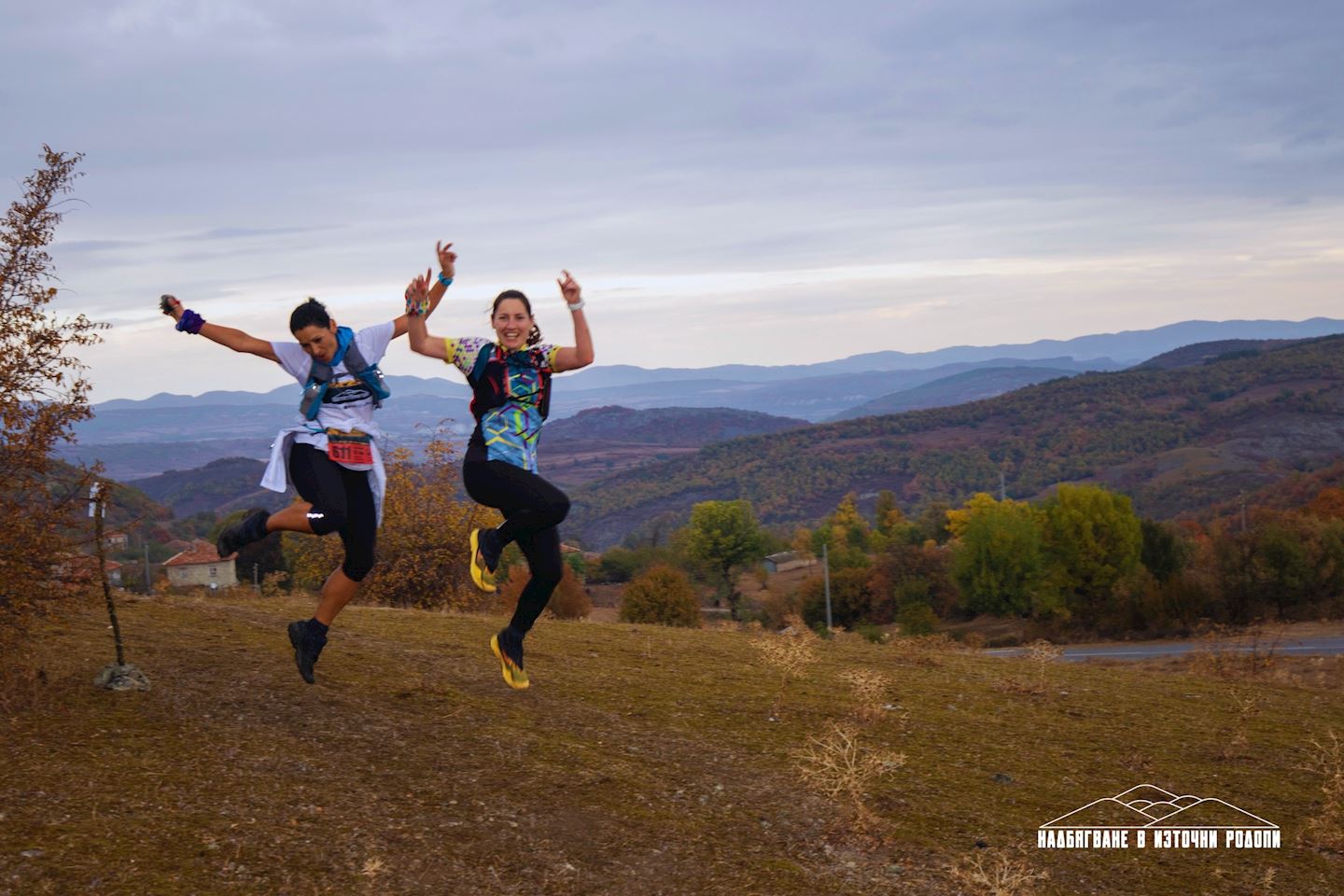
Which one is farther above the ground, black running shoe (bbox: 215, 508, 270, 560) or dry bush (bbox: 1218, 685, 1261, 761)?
black running shoe (bbox: 215, 508, 270, 560)

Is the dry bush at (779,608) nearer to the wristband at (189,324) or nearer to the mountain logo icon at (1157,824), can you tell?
the mountain logo icon at (1157,824)

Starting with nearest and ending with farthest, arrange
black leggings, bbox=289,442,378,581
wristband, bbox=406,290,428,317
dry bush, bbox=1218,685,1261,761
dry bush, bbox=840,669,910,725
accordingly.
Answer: black leggings, bbox=289,442,378,581 → wristband, bbox=406,290,428,317 → dry bush, bbox=1218,685,1261,761 → dry bush, bbox=840,669,910,725

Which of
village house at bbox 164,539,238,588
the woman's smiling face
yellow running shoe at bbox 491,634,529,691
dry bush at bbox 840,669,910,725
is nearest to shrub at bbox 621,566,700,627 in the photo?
village house at bbox 164,539,238,588

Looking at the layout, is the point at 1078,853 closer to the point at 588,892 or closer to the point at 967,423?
the point at 588,892

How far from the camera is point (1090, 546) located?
2132 inches

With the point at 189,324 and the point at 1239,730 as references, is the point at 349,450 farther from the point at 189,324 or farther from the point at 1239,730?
the point at 1239,730

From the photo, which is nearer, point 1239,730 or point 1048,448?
point 1239,730

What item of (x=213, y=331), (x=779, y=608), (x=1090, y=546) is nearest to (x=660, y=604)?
(x=779, y=608)

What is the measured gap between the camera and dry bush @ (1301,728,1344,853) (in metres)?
5.51

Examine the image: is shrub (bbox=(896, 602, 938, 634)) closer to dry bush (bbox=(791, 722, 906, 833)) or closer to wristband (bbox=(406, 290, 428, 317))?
dry bush (bbox=(791, 722, 906, 833))

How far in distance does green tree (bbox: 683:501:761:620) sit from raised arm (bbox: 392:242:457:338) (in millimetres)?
65812

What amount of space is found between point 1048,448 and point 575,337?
15468 centimetres

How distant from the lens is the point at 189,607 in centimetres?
1074

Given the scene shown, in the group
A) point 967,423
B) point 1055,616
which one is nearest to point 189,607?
point 1055,616
